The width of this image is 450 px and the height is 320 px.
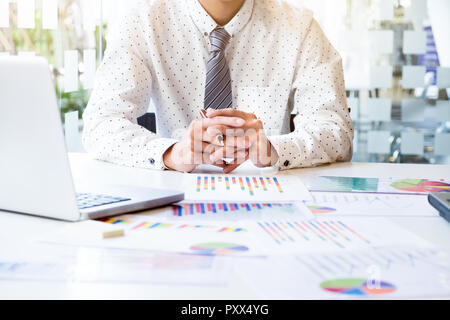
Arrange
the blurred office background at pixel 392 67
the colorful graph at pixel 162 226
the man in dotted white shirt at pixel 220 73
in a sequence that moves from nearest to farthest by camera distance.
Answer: the colorful graph at pixel 162 226, the man in dotted white shirt at pixel 220 73, the blurred office background at pixel 392 67

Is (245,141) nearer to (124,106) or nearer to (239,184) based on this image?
(239,184)

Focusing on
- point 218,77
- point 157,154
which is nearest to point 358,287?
point 157,154

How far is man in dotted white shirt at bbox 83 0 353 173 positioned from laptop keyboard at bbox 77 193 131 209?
514 millimetres

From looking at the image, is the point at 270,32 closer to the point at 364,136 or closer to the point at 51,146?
the point at 51,146

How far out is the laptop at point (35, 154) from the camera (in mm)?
836

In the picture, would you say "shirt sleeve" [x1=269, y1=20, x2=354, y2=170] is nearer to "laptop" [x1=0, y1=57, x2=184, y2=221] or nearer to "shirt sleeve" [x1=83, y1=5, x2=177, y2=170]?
"shirt sleeve" [x1=83, y1=5, x2=177, y2=170]

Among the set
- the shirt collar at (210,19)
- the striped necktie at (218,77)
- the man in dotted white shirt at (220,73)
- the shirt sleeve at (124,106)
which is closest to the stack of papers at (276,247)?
the shirt sleeve at (124,106)

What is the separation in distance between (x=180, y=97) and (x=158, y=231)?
1.18m

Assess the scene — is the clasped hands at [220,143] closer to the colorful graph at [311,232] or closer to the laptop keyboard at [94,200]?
the laptop keyboard at [94,200]

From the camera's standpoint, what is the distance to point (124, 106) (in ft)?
5.61

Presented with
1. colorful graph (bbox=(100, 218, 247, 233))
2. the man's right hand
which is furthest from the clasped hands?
colorful graph (bbox=(100, 218, 247, 233))

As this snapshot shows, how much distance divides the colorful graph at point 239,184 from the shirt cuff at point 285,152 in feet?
0.46

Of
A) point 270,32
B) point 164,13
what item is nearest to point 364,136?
point 270,32

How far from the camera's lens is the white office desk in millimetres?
634
